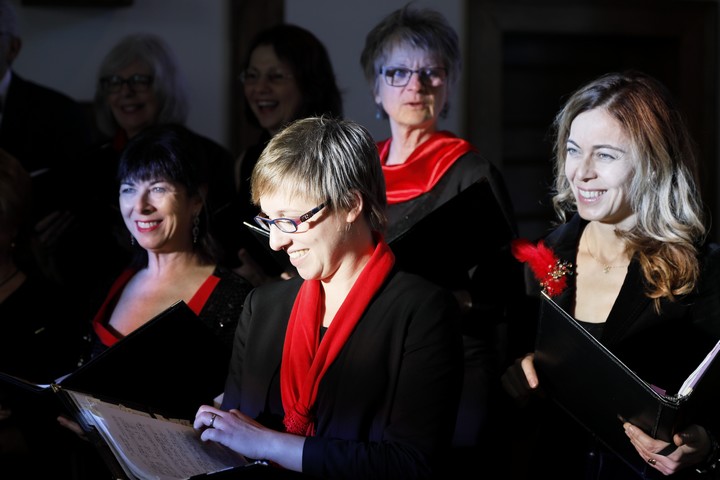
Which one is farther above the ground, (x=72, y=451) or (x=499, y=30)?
(x=499, y=30)

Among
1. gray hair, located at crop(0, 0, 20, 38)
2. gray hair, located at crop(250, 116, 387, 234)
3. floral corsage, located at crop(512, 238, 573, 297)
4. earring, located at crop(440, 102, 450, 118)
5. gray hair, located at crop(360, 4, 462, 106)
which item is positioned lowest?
floral corsage, located at crop(512, 238, 573, 297)

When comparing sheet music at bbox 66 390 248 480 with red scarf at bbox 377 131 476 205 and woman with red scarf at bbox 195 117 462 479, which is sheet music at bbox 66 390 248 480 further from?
red scarf at bbox 377 131 476 205

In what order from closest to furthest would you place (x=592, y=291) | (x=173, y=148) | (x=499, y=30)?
(x=592, y=291)
(x=173, y=148)
(x=499, y=30)

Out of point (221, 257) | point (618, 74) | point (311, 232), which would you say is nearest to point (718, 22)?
point (618, 74)

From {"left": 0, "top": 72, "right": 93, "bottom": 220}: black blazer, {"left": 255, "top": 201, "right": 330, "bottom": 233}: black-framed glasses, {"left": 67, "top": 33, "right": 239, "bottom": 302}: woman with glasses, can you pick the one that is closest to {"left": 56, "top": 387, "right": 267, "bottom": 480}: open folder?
{"left": 255, "top": 201, "right": 330, "bottom": 233}: black-framed glasses

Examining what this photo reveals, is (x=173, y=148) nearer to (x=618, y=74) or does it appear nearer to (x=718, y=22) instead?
(x=618, y=74)

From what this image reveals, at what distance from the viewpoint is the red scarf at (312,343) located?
1587mm

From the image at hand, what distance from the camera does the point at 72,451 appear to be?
2414mm

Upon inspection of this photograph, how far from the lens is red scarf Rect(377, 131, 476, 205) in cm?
243

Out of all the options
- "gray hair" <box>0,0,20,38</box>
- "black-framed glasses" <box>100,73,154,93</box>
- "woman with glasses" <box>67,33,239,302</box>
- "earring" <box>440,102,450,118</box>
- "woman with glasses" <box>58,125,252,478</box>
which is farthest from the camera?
"gray hair" <box>0,0,20,38</box>

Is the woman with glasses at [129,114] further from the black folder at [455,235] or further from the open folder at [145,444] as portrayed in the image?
the open folder at [145,444]

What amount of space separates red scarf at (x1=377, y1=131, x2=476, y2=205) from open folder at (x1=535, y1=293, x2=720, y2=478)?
0.75 meters

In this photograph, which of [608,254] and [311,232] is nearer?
[311,232]

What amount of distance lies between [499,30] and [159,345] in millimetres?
2667
